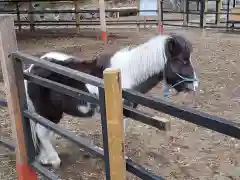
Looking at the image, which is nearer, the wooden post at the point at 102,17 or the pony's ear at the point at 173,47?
the pony's ear at the point at 173,47

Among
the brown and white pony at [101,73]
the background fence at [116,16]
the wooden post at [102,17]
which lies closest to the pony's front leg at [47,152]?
the brown and white pony at [101,73]

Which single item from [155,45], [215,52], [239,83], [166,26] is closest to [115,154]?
[155,45]

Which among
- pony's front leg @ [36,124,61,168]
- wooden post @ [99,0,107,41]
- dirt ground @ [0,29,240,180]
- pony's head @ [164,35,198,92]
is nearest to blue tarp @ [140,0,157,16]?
wooden post @ [99,0,107,41]

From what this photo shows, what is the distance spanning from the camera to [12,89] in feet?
7.55

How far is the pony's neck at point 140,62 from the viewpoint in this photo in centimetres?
322

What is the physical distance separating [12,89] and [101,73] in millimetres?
1018

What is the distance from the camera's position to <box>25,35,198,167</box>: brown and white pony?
3.18 metres

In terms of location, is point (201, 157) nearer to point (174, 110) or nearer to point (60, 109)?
point (60, 109)

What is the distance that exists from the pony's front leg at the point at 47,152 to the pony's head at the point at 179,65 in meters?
1.22

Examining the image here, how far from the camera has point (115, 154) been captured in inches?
64.2

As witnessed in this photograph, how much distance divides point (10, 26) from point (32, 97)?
1.05m

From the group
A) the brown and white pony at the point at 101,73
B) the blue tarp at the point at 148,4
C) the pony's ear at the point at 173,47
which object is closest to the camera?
the brown and white pony at the point at 101,73

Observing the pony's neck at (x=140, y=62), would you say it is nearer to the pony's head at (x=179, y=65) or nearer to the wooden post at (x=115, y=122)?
the pony's head at (x=179, y=65)

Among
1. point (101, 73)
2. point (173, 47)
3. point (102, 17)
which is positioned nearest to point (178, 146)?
point (173, 47)
